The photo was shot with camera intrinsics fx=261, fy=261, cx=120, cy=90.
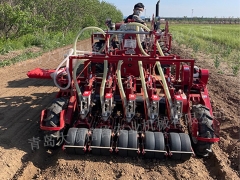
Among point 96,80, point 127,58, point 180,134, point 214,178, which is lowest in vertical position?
point 214,178

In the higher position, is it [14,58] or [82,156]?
[14,58]

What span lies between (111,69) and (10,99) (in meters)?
3.18

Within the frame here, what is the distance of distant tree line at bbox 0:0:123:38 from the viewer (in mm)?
13281

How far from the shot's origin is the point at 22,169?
411 centimetres

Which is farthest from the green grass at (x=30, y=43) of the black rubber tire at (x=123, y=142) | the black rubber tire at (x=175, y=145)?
the black rubber tire at (x=175, y=145)

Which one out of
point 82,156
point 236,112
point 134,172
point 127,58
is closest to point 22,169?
point 82,156

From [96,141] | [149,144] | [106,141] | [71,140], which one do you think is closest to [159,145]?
[149,144]

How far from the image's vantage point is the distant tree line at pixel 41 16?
13281mm

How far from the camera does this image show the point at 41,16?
15922 mm

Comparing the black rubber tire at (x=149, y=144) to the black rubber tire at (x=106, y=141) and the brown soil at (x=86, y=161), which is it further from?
the black rubber tire at (x=106, y=141)

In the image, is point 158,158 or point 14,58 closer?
point 158,158

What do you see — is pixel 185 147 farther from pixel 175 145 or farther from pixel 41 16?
pixel 41 16

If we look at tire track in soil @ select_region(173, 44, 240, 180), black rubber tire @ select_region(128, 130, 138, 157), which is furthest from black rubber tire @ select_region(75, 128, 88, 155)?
tire track in soil @ select_region(173, 44, 240, 180)

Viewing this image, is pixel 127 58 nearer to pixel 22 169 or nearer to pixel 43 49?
pixel 22 169
